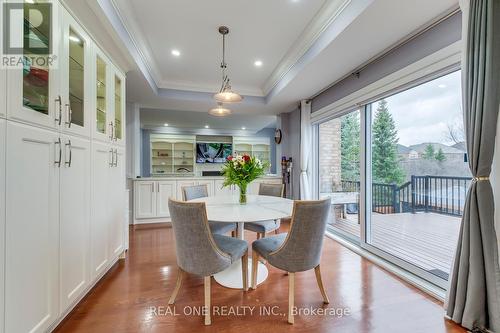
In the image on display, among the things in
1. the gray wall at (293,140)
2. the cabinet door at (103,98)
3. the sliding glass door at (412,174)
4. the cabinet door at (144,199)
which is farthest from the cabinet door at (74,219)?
the gray wall at (293,140)

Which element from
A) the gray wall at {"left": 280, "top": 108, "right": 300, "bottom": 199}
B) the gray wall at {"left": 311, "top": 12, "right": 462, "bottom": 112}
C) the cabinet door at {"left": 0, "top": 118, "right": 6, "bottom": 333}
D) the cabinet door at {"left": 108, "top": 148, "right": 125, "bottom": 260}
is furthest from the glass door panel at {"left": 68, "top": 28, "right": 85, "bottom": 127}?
the gray wall at {"left": 280, "top": 108, "right": 300, "bottom": 199}

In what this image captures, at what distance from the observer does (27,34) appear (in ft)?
4.53

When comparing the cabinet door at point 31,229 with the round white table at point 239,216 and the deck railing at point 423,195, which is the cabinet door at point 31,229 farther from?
the deck railing at point 423,195

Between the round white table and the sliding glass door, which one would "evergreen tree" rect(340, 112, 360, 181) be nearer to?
the sliding glass door

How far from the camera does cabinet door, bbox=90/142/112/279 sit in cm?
205

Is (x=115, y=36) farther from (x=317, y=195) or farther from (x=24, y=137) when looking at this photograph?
(x=317, y=195)

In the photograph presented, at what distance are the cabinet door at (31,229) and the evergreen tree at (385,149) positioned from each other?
10.7 ft

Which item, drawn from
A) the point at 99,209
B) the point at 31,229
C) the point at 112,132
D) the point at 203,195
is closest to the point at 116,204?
the point at 99,209

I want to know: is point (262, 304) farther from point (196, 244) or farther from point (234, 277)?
point (196, 244)

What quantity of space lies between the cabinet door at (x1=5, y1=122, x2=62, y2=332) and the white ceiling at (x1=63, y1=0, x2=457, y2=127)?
46.2 inches

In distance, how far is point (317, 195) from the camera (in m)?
4.46

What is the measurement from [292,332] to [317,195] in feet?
10.2

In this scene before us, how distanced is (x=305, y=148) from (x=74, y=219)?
11.9 feet

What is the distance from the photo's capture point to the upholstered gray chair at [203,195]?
2502 mm
